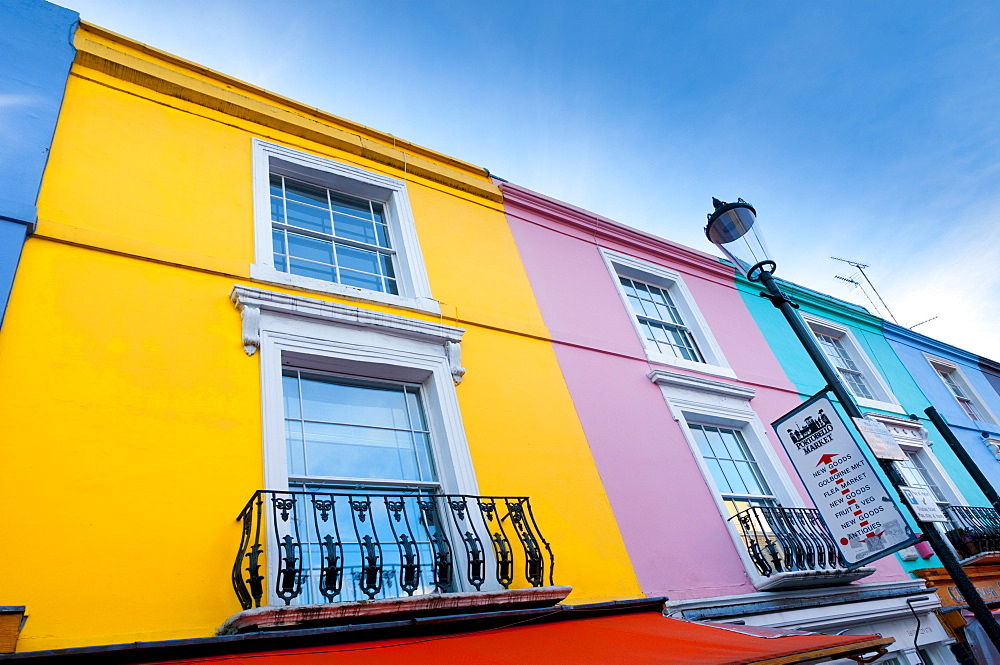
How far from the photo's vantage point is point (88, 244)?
4875 millimetres

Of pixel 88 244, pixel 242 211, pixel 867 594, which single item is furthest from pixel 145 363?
pixel 867 594

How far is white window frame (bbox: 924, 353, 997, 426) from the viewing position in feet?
45.1

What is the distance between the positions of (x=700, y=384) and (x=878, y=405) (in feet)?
17.0

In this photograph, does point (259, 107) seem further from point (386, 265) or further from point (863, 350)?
point (863, 350)

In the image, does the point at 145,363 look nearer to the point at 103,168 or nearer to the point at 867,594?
the point at 103,168

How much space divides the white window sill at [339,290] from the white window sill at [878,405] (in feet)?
26.9

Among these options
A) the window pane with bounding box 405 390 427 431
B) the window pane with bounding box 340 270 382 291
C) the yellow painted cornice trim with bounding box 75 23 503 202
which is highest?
the yellow painted cornice trim with bounding box 75 23 503 202

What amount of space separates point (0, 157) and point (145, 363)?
212 centimetres

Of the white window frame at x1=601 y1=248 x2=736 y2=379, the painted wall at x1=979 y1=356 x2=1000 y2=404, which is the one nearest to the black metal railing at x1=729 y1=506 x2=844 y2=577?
the white window frame at x1=601 y1=248 x2=736 y2=379

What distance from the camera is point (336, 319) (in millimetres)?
5516

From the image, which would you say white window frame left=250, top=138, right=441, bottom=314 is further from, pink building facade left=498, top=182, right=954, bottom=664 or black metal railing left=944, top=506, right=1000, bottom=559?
→ black metal railing left=944, top=506, right=1000, bottom=559

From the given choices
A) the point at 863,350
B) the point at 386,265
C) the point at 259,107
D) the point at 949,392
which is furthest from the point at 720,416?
the point at 949,392

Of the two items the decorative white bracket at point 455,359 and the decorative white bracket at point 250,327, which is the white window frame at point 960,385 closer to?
the decorative white bracket at point 455,359

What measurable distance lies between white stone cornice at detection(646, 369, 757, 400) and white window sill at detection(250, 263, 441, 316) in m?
2.87
